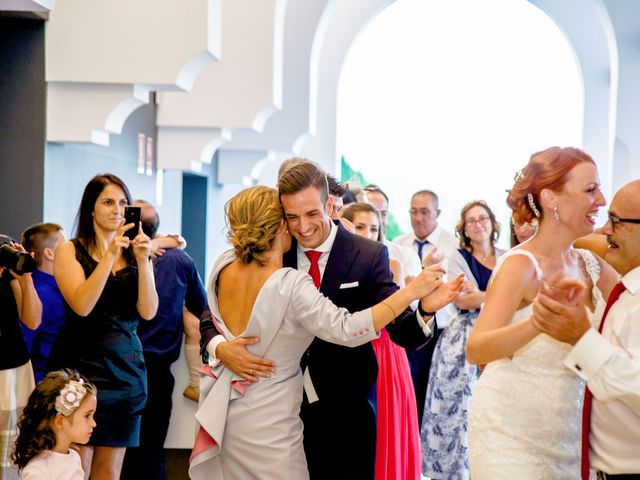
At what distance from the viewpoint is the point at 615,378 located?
7.35 ft

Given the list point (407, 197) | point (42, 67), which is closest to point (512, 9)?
point (407, 197)

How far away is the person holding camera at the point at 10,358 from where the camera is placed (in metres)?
4.02

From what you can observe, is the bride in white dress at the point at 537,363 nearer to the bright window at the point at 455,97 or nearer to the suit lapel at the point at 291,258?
the suit lapel at the point at 291,258

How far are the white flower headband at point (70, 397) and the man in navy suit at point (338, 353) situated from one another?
681 millimetres

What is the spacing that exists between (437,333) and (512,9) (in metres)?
8.64

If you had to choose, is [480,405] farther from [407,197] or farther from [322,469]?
[407,197]

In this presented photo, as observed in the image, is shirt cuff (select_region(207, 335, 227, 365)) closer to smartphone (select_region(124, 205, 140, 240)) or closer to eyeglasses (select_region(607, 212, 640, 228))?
smartphone (select_region(124, 205, 140, 240))

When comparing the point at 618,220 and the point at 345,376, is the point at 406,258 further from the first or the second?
the point at 618,220

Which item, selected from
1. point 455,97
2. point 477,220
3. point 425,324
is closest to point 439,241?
point 477,220

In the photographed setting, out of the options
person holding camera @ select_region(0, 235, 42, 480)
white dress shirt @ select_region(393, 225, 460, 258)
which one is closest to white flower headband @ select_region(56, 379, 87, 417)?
person holding camera @ select_region(0, 235, 42, 480)

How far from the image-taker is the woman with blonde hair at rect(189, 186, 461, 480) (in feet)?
10.1

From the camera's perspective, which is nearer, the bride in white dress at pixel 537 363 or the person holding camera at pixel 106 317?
the bride in white dress at pixel 537 363

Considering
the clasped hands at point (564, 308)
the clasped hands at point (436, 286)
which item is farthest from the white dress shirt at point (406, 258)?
the clasped hands at point (564, 308)

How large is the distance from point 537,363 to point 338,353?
76 centimetres
